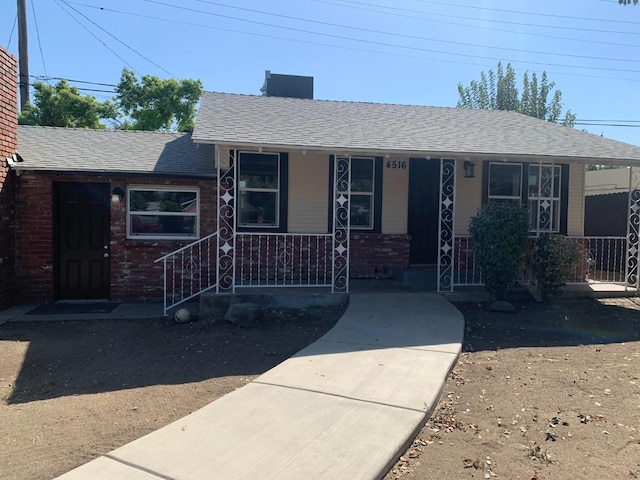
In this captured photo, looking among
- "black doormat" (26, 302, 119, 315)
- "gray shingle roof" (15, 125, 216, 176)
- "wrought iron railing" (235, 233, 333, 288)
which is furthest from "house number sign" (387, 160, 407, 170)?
Result: "black doormat" (26, 302, 119, 315)

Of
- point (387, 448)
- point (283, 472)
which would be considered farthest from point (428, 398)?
point (283, 472)

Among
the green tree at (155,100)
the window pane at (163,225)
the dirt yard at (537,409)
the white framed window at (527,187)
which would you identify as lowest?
the dirt yard at (537,409)

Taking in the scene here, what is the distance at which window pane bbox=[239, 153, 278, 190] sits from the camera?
10125mm

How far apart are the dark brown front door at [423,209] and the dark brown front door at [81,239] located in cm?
652

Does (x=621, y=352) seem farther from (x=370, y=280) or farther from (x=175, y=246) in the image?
(x=175, y=246)

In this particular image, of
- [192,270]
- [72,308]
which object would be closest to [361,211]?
[192,270]

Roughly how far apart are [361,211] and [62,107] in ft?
54.2

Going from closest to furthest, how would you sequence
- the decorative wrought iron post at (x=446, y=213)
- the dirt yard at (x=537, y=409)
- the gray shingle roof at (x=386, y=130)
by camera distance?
the dirt yard at (x=537, y=409)
the gray shingle roof at (x=386, y=130)
the decorative wrought iron post at (x=446, y=213)

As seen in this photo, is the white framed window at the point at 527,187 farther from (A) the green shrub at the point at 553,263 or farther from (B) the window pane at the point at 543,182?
(A) the green shrub at the point at 553,263

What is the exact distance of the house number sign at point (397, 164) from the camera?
10625mm

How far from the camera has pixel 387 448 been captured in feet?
11.4

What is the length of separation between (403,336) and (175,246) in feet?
17.5

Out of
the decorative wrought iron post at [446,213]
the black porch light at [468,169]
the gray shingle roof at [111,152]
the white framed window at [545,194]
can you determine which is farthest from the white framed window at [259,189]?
the white framed window at [545,194]

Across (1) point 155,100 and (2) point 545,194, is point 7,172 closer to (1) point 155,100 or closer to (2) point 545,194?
(2) point 545,194
